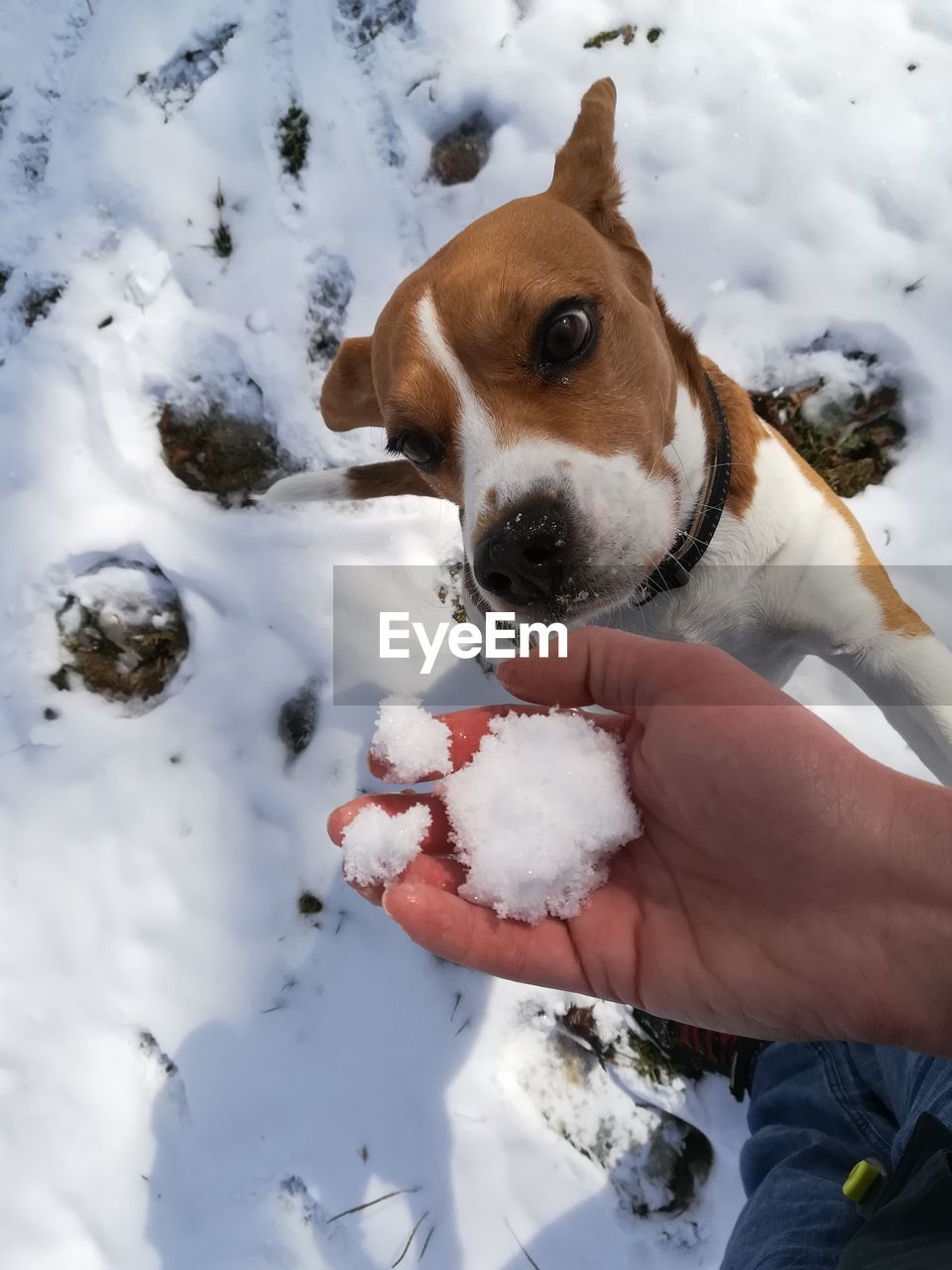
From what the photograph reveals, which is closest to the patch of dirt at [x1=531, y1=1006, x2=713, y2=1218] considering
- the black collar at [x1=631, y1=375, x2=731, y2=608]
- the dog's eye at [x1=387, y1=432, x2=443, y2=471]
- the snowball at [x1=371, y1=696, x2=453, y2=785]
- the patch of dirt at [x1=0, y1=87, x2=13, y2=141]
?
the snowball at [x1=371, y1=696, x2=453, y2=785]

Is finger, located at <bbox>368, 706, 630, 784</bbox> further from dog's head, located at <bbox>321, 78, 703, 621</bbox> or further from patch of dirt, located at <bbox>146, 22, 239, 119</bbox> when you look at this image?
patch of dirt, located at <bbox>146, 22, 239, 119</bbox>

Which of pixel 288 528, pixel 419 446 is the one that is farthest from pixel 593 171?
pixel 288 528

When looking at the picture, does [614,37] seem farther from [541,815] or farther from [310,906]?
[310,906]

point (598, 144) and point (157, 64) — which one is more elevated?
point (157, 64)

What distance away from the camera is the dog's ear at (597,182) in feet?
8.09

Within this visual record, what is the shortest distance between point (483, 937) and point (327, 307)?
3082 millimetres

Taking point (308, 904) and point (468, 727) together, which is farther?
point (308, 904)

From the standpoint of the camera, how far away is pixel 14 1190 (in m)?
3.12

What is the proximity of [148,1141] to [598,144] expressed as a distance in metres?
4.00

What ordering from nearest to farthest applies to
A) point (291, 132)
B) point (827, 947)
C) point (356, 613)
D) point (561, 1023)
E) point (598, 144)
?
point (827, 947), point (598, 144), point (561, 1023), point (356, 613), point (291, 132)

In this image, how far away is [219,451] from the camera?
12.3ft

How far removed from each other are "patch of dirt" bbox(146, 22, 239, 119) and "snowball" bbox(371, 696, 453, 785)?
369cm

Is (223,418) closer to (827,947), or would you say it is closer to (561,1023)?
(561,1023)

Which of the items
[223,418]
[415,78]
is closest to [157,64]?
[415,78]
